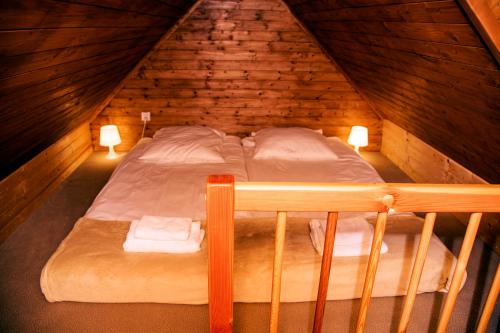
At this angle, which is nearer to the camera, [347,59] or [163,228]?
[163,228]

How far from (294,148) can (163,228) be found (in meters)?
1.56

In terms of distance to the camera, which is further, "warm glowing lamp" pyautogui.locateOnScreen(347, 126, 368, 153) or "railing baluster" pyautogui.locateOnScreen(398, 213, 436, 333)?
"warm glowing lamp" pyautogui.locateOnScreen(347, 126, 368, 153)

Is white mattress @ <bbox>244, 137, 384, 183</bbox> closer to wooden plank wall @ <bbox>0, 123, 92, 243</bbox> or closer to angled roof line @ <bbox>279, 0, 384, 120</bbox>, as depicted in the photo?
angled roof line @ <bbox>279, 0, 384, 120</bbox>

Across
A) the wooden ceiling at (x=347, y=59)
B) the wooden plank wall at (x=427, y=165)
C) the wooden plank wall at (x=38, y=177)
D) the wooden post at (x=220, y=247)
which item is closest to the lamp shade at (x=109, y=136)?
the wooden plank wall at (x=38, y=177)

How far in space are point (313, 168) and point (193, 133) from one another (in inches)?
46.5

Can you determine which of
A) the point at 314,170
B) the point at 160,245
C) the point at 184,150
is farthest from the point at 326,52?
the point at 160,245

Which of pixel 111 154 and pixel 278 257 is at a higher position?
pixel 278 257

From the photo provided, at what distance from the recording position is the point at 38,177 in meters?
2.84

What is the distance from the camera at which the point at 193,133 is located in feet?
10.4

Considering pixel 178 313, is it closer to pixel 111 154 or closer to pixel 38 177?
pixel 38 177

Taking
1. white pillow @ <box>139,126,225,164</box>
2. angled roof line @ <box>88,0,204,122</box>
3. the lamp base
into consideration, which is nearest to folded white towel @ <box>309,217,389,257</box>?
white pillow @ <box>139,126,225,164</box>

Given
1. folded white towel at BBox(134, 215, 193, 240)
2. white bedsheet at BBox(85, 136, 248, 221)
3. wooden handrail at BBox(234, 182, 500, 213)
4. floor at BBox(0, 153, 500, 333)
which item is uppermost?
wooden handrail at BBox(234, 182, 500, 213)

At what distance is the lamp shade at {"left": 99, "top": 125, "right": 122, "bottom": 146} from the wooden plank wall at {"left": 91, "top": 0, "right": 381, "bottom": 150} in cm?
18

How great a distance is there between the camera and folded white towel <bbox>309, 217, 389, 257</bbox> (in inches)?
68.4
